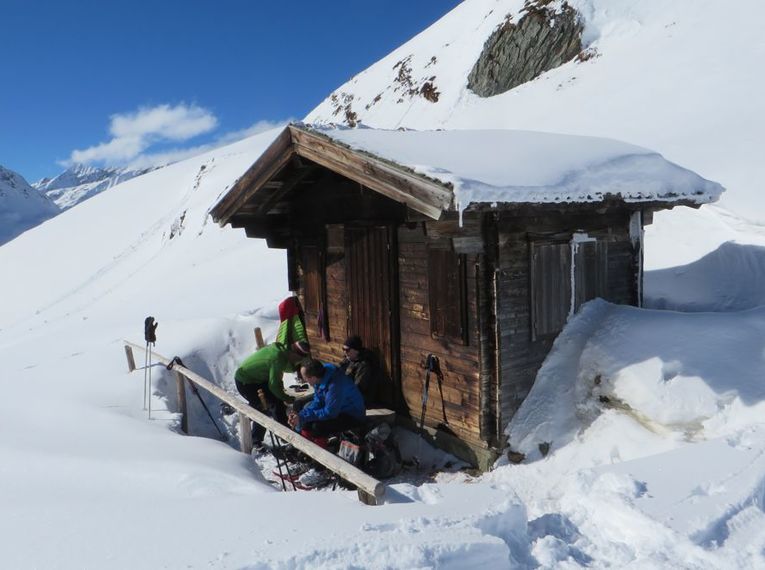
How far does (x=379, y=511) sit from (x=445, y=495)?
0.55m

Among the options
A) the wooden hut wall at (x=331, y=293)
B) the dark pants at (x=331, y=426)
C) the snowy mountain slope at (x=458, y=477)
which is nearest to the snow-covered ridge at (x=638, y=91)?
the snowy mountain slope at (x=458, y=477)

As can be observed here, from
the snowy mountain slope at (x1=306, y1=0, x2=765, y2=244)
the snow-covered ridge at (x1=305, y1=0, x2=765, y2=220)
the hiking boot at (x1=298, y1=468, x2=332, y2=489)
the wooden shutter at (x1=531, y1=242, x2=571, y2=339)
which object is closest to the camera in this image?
the wooden shutter at (x1=531, y1=242, x2=571, y2=339)

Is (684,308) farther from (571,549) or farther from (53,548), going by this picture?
(53,548)

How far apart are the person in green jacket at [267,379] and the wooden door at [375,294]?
3.93 feet

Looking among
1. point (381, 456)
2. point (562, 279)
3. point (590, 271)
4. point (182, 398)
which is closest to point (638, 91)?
point (590, 271)

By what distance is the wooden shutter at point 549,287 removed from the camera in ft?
21.8

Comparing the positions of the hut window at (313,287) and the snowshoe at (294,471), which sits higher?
the hut window at (313,287)

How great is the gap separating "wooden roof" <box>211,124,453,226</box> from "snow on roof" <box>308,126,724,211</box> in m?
0.10

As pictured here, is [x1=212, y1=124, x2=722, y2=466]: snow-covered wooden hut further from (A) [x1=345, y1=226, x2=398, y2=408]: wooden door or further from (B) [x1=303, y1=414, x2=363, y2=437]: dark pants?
(B) [x1=303, y1=414, x2=363, y2=437]: dark pants

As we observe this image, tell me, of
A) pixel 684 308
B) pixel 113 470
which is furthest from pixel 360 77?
pixel 113 470

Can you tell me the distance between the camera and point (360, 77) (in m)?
48.6

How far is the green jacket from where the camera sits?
771cm

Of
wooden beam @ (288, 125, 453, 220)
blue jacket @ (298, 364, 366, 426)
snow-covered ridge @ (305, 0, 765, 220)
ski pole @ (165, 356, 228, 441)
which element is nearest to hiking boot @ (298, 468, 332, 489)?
blue jacket @ (298, 364, 366, 426)

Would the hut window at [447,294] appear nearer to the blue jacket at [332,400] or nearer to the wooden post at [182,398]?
the blue jacket at [332,400]
